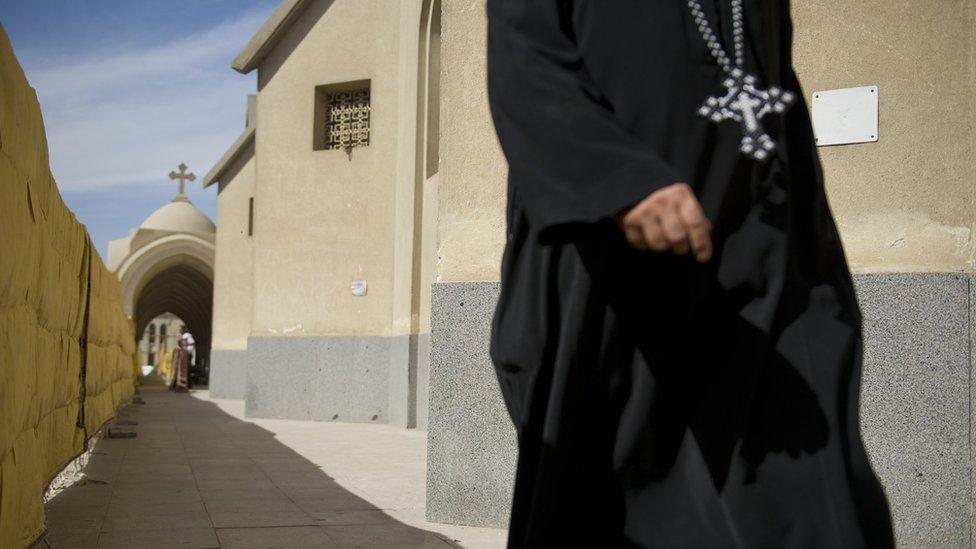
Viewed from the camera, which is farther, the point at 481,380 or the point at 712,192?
the point at 481,380

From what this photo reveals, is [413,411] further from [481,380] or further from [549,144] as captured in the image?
[549,144]

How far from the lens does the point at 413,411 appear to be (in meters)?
12.5

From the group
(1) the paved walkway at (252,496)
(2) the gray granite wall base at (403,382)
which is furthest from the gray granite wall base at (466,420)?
(2) the gray granite wall base at (403,382)

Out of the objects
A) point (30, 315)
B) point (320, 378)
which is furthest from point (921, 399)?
point (320, 378)

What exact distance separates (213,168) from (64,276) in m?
15.5

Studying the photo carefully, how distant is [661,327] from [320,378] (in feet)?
41.0

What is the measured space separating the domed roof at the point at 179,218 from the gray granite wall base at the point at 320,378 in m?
23.3

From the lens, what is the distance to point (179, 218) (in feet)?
123

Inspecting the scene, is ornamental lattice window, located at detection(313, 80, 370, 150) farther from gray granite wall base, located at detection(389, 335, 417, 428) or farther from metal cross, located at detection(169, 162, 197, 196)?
metal cross, located at detection(169, 162, 197, 196)

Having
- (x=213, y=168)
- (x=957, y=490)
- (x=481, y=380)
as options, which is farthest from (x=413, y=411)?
(x=213, y=168)

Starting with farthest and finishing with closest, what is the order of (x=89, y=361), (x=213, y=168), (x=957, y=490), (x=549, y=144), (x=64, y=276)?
(x=213, y=168)
(x=89, y=361)
(x=64, y=276)
(x=957, y=490)
(x=549, y=144)

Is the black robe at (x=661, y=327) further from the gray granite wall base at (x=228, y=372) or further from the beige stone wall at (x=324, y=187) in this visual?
the gray granite wall base at (x=228, y=372)

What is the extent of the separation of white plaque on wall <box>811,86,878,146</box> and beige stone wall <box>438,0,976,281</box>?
0.03 meters

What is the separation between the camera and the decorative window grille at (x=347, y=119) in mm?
14227
